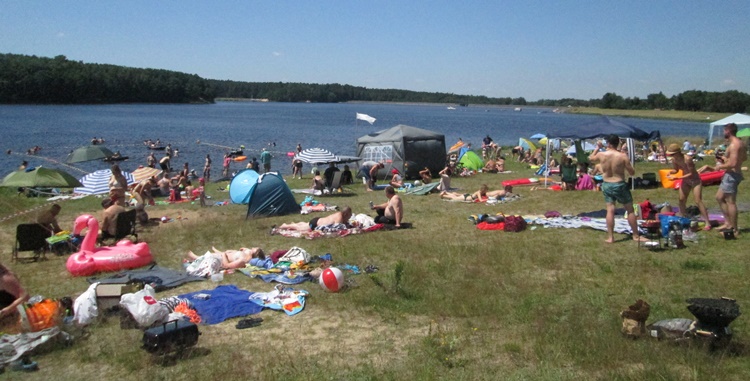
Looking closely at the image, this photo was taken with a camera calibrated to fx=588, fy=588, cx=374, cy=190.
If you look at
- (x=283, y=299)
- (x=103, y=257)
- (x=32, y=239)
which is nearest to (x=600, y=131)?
(x=283, y=299)

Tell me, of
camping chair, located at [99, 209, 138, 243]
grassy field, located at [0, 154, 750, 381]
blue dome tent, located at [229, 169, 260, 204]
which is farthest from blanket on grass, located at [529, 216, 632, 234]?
blue dome tent, located at [229, 169, 260, 204]

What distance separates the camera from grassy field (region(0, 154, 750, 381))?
16.2 feet

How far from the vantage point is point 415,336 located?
586cm

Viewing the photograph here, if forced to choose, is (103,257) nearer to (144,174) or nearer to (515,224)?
(515,224)

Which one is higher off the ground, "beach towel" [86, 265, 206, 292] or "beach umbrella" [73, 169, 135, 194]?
"beach towel" [86, 265, 206, 292]

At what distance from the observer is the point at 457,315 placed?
6.43 metres

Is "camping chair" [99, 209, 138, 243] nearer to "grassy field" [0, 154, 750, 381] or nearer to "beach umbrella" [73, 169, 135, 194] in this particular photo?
"grassy field" [0, 154, 750, 381]

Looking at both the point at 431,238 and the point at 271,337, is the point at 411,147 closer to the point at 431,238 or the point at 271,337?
the point at 431,238

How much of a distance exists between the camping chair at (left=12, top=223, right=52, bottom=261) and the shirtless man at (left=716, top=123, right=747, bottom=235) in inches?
423

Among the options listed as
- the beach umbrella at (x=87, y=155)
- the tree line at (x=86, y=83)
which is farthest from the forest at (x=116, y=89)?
the beach umbrella at (x=87, y=155)

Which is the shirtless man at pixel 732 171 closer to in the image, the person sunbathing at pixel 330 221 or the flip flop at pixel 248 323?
the person sunbathing at pixel 330 221

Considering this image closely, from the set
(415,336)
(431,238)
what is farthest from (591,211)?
(415,336)

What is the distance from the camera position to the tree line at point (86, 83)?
296 ft

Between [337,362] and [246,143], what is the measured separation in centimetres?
4162
